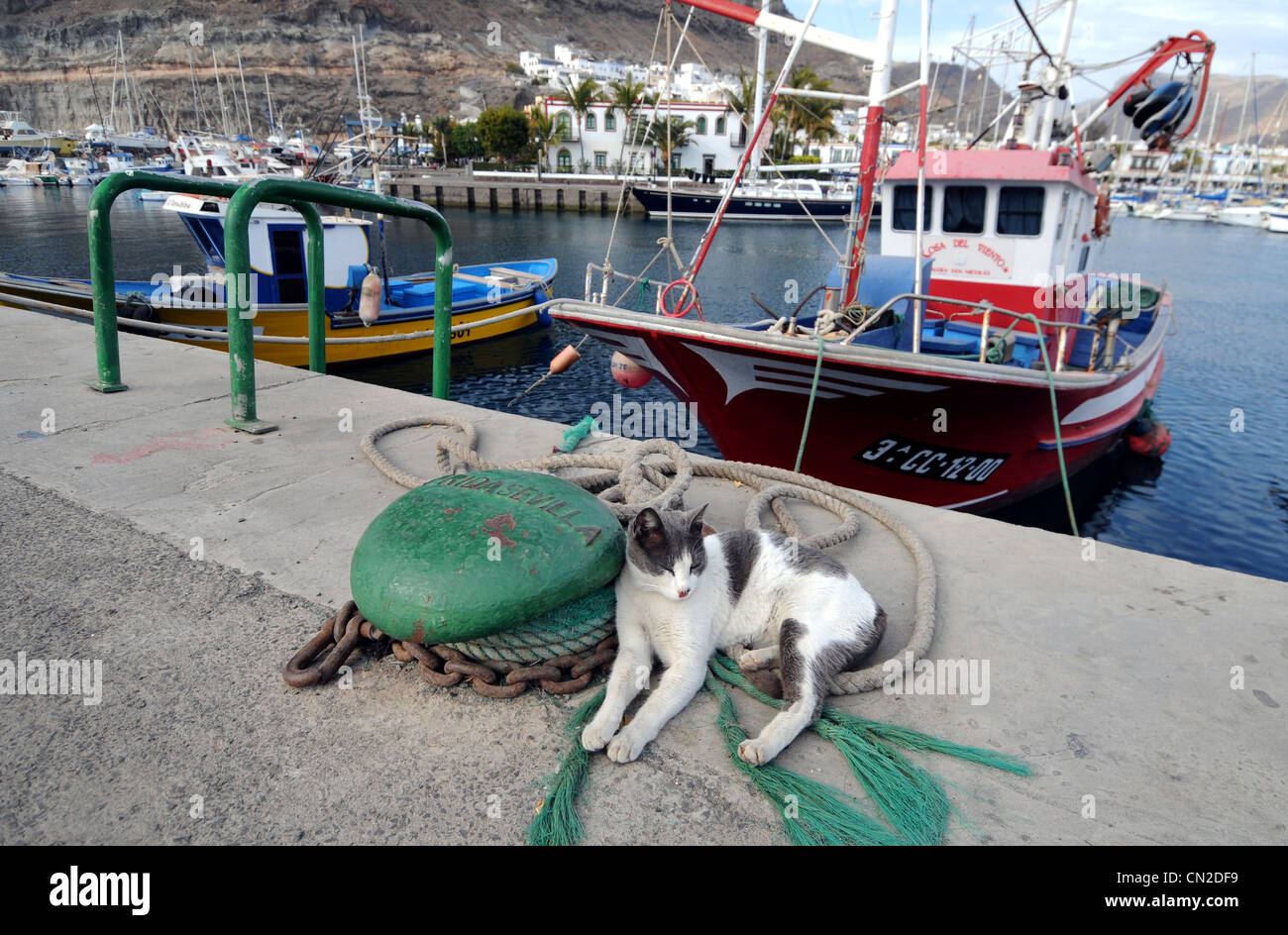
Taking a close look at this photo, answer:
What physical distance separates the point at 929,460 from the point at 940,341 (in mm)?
1557

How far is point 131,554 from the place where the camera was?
2.89m

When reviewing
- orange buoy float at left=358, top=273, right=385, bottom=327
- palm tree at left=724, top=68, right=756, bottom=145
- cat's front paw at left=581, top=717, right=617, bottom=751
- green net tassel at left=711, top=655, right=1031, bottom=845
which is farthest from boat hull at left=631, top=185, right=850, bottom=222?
cat's front paw at left=581, top=717, right=617, bottom=751

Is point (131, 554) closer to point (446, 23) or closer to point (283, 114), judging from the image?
point (283, 114)

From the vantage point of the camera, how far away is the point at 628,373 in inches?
356

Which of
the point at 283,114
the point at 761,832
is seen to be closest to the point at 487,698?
the point at 761,832

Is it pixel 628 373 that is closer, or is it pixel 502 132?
pixel 628 373

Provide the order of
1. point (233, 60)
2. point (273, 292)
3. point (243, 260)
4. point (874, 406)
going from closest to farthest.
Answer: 1. point (243, 260)
2. point (874, 406)
3. point (273, 292)
4. point (233, 60)

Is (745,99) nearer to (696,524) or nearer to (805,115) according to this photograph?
(805,115)

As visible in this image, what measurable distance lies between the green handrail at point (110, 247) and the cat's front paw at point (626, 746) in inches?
155

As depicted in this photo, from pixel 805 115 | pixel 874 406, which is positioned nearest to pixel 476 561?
pixel 874 406

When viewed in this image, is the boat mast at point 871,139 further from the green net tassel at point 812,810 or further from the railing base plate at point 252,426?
the green net tassel at point 812,810

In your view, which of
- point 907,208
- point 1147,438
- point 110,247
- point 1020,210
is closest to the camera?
point 110,247

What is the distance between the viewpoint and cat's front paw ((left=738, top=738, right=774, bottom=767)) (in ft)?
6.36
